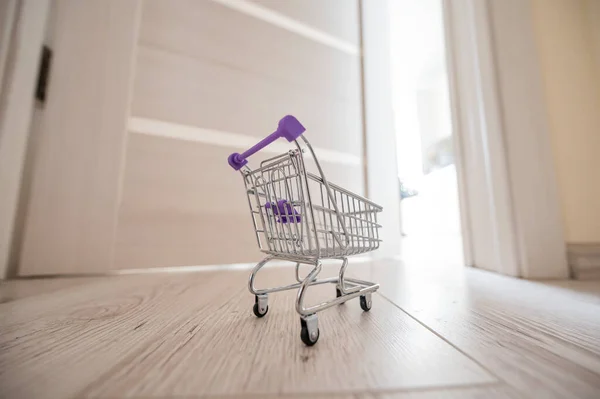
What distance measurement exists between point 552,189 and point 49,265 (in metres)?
2.03

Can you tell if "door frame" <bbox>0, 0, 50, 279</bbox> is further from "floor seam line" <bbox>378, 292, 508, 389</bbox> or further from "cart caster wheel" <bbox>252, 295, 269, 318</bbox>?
"floor seam line" <bbox>378, 292, 508, 389</bbox>

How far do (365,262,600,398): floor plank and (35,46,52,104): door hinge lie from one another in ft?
5.15

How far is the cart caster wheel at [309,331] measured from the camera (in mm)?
324

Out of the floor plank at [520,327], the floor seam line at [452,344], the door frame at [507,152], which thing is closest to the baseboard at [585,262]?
the door frame at [507,152]

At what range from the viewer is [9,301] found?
0.56 meters

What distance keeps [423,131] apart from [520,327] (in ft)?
11.0

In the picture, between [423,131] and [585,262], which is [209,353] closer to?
[585,262]

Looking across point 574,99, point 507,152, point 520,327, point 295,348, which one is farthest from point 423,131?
point 295,348

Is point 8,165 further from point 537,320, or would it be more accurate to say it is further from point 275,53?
point 537,320

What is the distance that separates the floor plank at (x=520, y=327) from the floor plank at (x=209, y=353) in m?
0.04

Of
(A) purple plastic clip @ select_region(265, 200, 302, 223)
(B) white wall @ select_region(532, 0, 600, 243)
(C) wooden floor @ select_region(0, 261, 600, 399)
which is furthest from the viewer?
(B) white wall @ select_region(532, 0, 600, 243)

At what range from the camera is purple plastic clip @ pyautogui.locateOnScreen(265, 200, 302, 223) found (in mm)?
434

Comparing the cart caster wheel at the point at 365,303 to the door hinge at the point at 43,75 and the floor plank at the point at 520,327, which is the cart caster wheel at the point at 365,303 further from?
the door hinge at the point at 43,75

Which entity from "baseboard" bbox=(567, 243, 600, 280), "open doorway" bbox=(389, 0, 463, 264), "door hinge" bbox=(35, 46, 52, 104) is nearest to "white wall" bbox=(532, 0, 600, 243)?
"baseboard" bbox=(567, 243, 600, 280)
